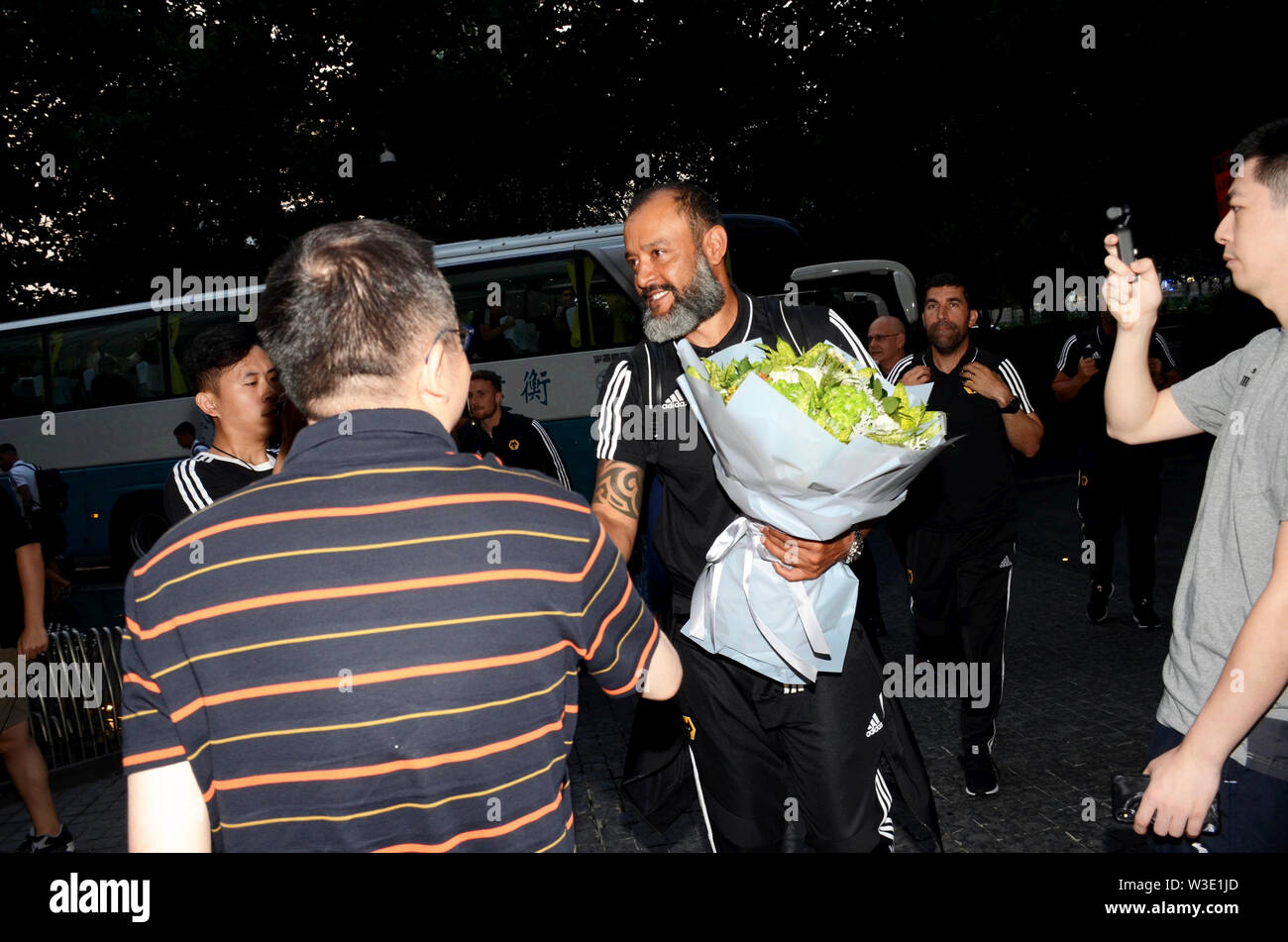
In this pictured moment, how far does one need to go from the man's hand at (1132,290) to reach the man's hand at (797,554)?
0.89 meters

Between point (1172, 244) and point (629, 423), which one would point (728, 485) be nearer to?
point (629, 423)

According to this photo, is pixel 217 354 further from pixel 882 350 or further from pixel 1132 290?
pixel 882 350

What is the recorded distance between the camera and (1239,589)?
211cm

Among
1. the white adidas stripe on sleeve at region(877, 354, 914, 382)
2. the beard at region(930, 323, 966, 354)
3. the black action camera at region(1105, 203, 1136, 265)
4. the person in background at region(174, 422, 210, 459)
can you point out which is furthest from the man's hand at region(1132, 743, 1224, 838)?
the person in background at region(174, 422, 210, 459)

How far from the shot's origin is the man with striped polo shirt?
151cm

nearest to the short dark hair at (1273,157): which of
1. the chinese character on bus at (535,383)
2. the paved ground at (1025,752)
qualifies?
the paved ground at (1025,752)

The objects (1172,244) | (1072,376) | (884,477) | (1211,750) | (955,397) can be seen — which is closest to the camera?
(1211,750)

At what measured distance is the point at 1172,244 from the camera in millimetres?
19266

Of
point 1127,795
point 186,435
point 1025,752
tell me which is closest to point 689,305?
point 1127,795

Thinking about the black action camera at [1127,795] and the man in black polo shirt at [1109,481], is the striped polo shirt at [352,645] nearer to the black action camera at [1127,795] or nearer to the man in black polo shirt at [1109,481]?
the black action camera at [1127,795]

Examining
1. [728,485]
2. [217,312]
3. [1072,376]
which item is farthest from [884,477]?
[217,312]

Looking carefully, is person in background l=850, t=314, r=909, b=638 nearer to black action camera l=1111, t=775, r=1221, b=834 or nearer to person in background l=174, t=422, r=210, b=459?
black action camera l=1111, t=775, r=1221, b=834

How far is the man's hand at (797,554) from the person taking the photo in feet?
9.04

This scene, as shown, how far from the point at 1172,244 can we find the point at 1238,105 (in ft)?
23.1
